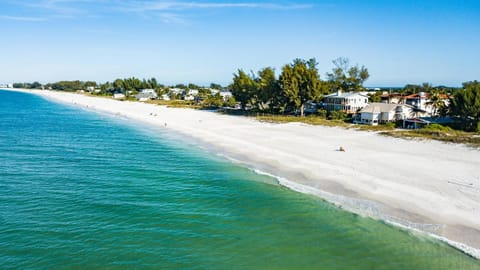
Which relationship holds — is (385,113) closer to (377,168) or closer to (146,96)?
(377,168)

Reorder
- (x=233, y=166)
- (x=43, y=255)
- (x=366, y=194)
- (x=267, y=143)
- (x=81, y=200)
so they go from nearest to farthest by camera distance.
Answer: (x=43, y=255) → (x=81, y=200) → (x=366, y=194) → (x=233, y=166) → (x=267, y=143)

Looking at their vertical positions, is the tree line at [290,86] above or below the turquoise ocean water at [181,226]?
above

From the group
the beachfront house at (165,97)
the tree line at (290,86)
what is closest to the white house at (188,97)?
the beachfront house at (165,97)

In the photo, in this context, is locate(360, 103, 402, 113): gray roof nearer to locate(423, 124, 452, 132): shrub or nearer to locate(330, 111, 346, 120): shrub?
locate(330, 111, 346, 120): shrub

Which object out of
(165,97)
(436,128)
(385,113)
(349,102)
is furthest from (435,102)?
(165,97)

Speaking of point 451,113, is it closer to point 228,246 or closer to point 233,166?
point 233,166

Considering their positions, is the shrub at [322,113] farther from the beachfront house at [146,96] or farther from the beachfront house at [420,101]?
the beachfront house at [146,96]

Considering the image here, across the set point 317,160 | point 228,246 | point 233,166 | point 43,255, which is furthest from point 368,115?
point 43,255
